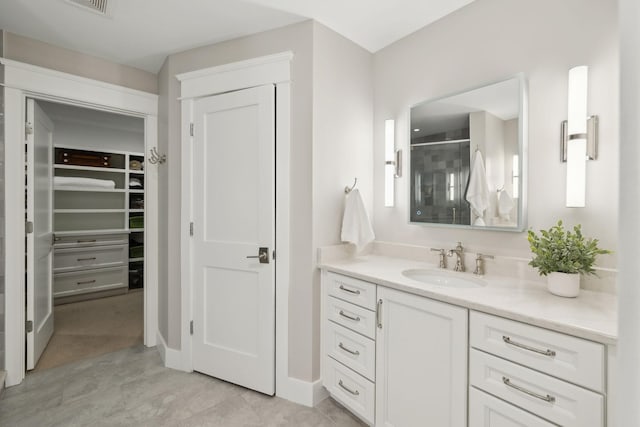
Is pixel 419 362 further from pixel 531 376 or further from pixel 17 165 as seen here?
pixel 17 165

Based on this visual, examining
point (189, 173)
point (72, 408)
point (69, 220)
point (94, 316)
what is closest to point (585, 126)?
point (189, 173)

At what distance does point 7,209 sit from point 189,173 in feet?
3.94

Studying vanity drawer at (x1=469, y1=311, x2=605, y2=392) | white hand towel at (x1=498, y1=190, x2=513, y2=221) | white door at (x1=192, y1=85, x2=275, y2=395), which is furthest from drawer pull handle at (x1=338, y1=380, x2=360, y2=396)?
white hand towel at (x1=498, y1=190, x2=513, y2=221)

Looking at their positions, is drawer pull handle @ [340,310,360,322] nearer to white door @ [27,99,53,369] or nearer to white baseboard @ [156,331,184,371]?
white baseboard @ [156,331,184,371]

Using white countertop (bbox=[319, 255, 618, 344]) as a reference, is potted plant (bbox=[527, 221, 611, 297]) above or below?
above

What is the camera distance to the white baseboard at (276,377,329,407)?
198 centimetres

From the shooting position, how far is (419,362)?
1.47 metres

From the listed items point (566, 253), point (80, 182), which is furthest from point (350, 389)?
point (80, 182)

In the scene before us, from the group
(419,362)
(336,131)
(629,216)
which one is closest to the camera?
(629,216)

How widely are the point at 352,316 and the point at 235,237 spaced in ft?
3.17

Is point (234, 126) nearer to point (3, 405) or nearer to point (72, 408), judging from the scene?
point (72, 408)

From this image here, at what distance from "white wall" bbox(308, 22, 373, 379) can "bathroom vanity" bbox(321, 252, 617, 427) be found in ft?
0.86

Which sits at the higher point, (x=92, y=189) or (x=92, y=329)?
(x=92, y=189)

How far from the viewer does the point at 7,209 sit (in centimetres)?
214
